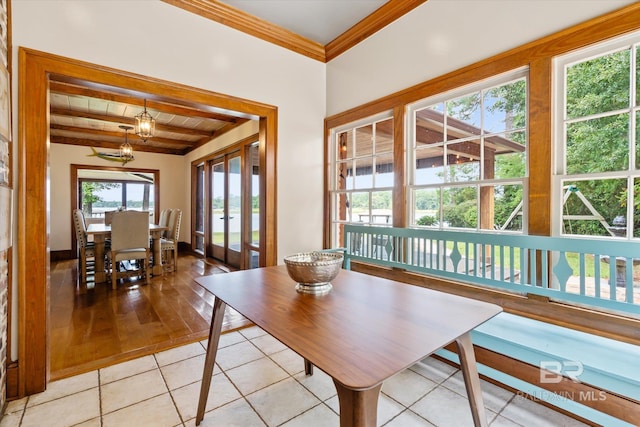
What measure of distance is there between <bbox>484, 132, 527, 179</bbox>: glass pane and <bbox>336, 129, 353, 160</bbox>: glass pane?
141cm

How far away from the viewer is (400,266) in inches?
101

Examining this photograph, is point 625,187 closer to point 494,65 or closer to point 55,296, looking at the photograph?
point 494,65

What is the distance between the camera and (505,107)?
207cm

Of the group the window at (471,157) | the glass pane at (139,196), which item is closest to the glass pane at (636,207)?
the window at (471,157)

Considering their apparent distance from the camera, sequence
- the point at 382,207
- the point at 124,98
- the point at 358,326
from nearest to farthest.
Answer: the point at 358,326 < the point at 382,207 < the point at 124,98

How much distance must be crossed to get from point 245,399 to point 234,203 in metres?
3.95

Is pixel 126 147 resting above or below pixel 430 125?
above

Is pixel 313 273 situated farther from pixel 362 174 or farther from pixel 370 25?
pixel 370 25

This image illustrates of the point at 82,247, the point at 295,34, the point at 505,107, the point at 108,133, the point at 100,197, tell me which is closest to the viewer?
the point at 505,107

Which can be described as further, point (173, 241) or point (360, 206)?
point (173, 241)

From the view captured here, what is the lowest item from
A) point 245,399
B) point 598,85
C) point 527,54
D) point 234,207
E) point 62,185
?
point 245,399

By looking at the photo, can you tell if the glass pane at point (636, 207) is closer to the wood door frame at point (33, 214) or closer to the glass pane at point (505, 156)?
the glass pane at point (505, 156)

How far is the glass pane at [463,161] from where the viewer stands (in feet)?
7.36

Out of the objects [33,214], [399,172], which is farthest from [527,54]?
[33,214]
